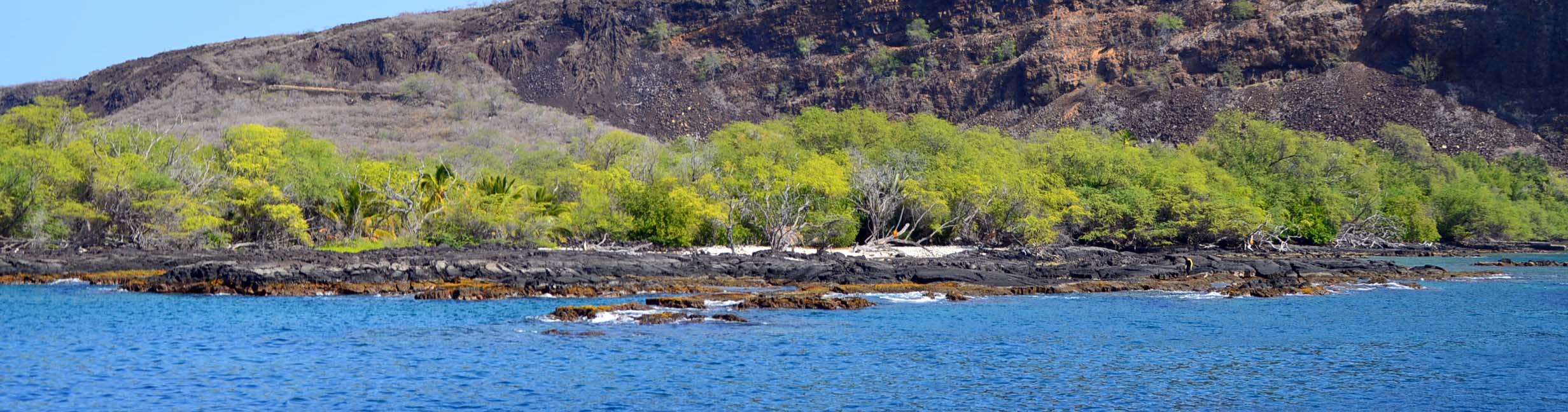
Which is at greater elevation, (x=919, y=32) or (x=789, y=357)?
(x=919, y=32)

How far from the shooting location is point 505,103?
11275 cm

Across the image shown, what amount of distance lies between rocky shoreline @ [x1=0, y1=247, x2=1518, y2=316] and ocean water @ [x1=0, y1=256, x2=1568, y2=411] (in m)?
1.96

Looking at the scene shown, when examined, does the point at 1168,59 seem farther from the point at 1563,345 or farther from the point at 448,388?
the point at 448,388

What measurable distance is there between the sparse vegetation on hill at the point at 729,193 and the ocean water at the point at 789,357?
13624mm

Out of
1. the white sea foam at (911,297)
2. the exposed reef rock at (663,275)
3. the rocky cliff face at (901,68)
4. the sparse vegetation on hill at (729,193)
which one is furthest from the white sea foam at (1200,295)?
the rocky cliff face at (901,68)

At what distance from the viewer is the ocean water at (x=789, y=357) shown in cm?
1673

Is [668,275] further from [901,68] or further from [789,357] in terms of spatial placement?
[901,68]

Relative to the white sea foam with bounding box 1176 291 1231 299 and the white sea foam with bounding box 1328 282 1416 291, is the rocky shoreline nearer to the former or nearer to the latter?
the white sea foam with bounding box 1176 291 1231 299

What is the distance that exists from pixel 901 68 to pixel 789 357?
10231cm

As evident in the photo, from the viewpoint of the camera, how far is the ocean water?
1673 centimetres

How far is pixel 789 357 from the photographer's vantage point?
805 inches

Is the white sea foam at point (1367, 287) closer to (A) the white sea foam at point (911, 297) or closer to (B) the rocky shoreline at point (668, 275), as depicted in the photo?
(B) the rocky shoreline at point (668, 275)

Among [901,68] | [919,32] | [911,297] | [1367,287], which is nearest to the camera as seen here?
[911,297]

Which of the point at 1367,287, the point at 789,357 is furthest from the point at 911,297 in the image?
the point at 1367,287
